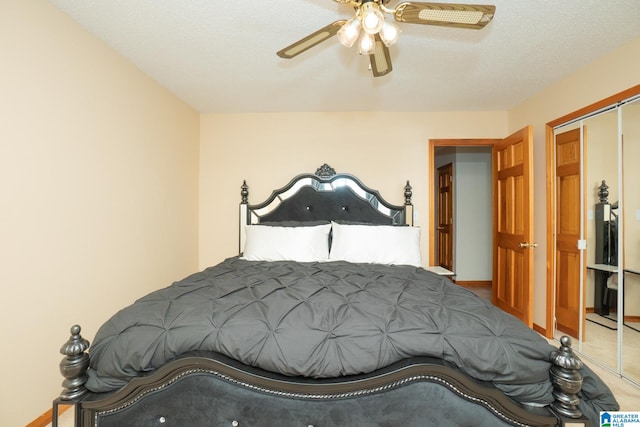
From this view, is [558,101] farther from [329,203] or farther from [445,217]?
[445,217]

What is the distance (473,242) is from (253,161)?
12.3 ft

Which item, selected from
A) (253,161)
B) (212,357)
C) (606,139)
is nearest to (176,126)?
(253,161)

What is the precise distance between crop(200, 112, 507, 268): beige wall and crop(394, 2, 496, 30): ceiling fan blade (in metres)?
2.06

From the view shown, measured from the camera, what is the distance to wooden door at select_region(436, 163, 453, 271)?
16.4 ft

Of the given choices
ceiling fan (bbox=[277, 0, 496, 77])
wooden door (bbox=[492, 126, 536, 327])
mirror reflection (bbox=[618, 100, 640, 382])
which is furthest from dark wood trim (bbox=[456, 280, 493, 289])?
ceiling fan (bbox=[277, 0, 496, 77])

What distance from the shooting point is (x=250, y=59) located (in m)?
2.29

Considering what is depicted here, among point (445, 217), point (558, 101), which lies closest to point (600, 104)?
point (558, 101)

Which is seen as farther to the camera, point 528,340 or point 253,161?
point 253,161

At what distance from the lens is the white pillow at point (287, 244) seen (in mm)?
2596

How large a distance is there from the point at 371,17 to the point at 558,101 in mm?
2454

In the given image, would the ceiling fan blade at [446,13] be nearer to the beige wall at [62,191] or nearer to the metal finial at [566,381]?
the metal finial at [566,381]

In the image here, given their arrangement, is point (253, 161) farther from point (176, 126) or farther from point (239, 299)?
point (239, 299)

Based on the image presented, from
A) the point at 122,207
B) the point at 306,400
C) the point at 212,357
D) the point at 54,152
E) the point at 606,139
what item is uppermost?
the point at 606,139

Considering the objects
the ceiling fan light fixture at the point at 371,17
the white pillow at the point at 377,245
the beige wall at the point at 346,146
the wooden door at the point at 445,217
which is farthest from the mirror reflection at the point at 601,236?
the wooden door at the point at 445,217
